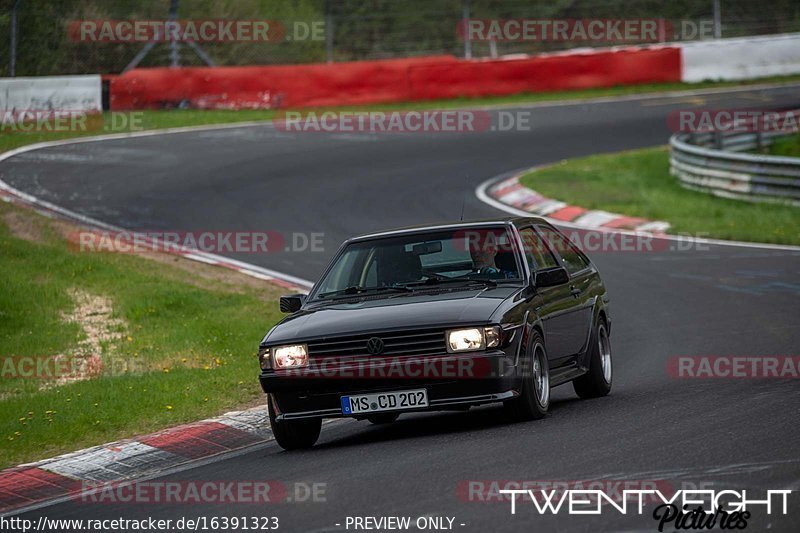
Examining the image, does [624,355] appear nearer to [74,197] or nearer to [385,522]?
[385,522]

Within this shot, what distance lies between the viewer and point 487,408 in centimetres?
1006

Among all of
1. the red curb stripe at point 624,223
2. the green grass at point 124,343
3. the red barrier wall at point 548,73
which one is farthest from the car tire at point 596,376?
the red barrier wall at point 548,73

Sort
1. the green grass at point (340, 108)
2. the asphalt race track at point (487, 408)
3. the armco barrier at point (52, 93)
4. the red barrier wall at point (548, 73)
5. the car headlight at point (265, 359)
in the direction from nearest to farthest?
the asphalt race track at point (487, 408) → the car headlight at point (265, 359) → the armco barrier at point (52, 93) → the green grass at point (340, 108) → the red barrier wall at point (548, 73)

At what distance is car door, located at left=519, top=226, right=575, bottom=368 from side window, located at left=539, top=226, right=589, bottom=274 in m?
0.25

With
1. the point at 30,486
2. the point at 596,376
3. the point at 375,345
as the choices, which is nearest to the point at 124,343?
the point at 30,486

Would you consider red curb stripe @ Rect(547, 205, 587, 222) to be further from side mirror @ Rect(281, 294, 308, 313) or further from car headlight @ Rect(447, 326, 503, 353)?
car headlight @ Rect(447, 326, 503, 353)

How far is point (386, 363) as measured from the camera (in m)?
8.34

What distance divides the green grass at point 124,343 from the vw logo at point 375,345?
229 cm

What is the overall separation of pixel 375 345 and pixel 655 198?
51.0 ft

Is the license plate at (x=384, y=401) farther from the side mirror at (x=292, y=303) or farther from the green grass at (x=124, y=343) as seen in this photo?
the green grass at (x=124, y=343)

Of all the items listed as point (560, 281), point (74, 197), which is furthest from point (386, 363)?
point (74, 197)

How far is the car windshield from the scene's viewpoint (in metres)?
9.30

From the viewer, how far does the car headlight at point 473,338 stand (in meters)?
8.34

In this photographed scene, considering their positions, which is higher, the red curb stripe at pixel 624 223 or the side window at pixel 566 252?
the side window at pixel 566 252
